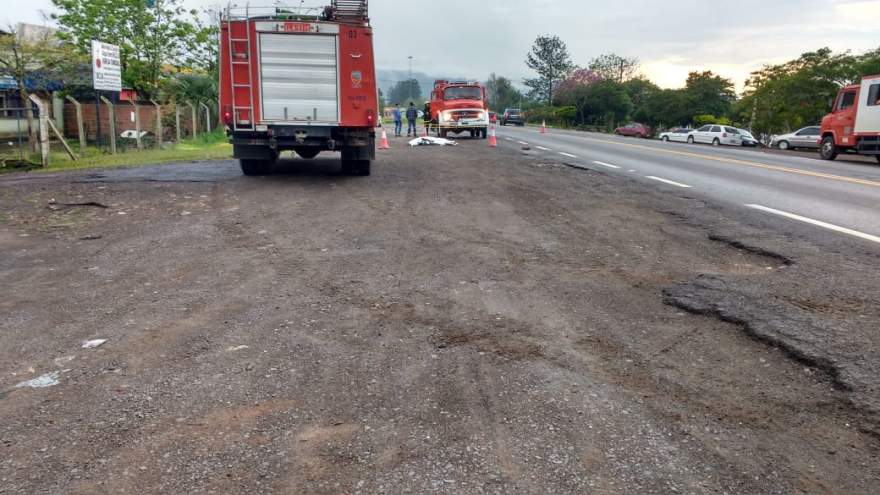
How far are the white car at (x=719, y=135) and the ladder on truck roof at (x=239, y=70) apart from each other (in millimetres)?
35623

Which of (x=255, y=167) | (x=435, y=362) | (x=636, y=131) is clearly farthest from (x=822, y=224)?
(x=636, y=131)

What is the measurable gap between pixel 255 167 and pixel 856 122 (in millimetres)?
20349

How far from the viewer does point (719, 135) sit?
40.5 m

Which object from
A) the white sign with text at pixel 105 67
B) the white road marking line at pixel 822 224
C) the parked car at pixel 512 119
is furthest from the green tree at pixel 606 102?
the white road marking line at pixel 822 224

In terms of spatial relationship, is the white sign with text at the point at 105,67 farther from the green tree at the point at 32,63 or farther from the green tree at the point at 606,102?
the green tree at the point at 606,102

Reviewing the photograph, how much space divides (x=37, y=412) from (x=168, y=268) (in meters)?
3.06

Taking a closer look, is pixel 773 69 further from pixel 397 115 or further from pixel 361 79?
pixel 361 79

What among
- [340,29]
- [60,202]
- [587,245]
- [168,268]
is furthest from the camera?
[340,29]

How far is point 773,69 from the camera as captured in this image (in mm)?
42000

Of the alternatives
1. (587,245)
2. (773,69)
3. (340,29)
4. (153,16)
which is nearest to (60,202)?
(340,29)

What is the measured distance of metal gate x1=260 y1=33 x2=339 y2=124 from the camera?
39.2ft

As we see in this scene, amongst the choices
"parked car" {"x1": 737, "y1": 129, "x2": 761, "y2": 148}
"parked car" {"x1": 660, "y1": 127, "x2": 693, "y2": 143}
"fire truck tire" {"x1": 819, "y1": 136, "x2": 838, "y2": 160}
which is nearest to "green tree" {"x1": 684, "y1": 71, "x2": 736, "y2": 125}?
"parked car" {"x1": 660, "y1": 127, "x2": 693, "y2": 143}

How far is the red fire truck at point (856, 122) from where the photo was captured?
844 inches

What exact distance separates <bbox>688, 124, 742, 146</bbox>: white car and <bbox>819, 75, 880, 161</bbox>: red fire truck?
644 inches
